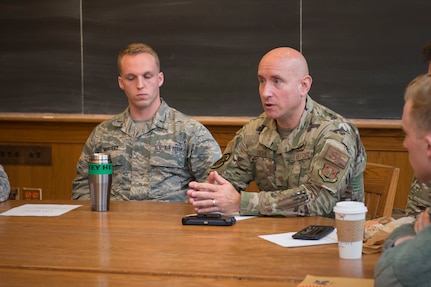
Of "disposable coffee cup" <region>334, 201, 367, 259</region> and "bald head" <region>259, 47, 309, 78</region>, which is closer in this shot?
"disposable coffee cup" <region>334, 201, 367, 259</region>

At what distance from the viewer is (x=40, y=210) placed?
3182mm

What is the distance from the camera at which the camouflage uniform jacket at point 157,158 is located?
12.8ft

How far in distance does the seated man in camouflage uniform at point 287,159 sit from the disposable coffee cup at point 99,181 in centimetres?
37

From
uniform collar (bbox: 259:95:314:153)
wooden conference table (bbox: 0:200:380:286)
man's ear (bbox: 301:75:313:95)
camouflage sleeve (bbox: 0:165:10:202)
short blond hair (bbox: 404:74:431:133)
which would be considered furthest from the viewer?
camouflage sleeve (bbox: 0:165:10:202)

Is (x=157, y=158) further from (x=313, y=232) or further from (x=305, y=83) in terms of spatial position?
(x=313, y=232)

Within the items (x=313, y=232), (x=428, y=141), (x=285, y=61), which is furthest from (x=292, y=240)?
(x=285, y=61)

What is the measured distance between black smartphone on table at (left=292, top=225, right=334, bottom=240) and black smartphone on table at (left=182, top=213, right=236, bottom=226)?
314mm

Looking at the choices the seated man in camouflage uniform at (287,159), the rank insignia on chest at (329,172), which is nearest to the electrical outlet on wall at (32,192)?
the seated man in camouflage uniform at (287,159)

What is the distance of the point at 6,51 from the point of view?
522cm

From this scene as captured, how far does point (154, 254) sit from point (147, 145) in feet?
5.55

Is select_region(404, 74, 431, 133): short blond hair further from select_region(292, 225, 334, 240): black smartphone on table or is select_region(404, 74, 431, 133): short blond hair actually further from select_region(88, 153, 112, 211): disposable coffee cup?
select_region(88, 153, 112, 211): disposable coffee cup

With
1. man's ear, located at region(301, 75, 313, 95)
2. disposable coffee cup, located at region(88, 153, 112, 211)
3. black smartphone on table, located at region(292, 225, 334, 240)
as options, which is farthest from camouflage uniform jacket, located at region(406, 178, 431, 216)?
disposable coffee cup, located at region(88, 153, 112, 211)

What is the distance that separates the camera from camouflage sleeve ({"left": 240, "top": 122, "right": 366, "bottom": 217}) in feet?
9.62

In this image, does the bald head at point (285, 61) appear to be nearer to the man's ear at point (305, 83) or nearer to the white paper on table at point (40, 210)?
the man's ear at point (305, 83)
